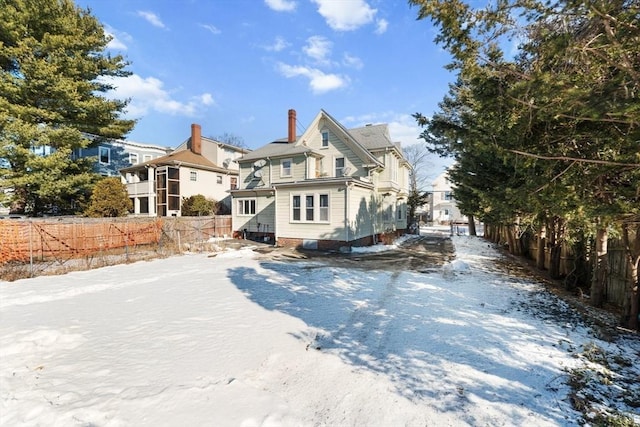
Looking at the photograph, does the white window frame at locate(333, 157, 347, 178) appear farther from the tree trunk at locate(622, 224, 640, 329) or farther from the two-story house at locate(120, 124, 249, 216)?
the tree trunk at locate(622, 224, 640, 329)

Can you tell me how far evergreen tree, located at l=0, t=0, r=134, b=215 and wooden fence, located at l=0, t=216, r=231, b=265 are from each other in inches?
201

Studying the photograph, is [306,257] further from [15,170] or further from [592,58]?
[15,170]

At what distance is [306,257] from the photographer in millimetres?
13469

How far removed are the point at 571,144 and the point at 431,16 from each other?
3.26m

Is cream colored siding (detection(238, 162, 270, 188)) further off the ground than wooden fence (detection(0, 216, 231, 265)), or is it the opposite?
cream colored siding (detection(238, 162, 270, 188))

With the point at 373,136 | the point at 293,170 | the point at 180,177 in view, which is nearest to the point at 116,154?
the point at 180,177

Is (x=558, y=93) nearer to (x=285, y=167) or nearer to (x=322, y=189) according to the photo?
(x=322, y=189)

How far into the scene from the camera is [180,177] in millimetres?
24172

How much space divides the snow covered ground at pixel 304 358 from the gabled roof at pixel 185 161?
17.5 m

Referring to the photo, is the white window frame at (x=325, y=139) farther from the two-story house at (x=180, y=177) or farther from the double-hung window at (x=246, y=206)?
the two-story house at (x=180, y=177)

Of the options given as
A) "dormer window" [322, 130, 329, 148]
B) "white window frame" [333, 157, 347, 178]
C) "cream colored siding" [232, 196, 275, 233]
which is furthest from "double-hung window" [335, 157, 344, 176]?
"cream colored siding" [232, 196, 275, 233]

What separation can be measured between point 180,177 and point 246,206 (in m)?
7.86

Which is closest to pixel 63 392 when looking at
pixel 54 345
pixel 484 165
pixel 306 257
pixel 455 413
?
pixel 54 345

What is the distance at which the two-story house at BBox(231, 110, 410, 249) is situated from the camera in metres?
15.5
